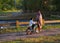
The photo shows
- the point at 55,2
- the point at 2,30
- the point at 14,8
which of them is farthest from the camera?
the point at 14,8

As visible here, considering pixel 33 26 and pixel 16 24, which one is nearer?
pixel 33 26

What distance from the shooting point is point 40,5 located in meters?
36.7

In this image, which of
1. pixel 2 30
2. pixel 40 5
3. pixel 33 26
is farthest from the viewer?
pixel 40 5

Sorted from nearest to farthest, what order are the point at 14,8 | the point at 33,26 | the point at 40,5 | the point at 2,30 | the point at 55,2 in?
the point at 33,26 → the point at 2,30 → the point at 40,5 → the point at 55,2 → the point at 14,8

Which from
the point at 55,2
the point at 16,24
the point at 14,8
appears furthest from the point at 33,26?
the point at 14,8

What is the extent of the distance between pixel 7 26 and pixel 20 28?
1232 mm

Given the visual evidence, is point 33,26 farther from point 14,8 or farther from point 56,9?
point 14,8

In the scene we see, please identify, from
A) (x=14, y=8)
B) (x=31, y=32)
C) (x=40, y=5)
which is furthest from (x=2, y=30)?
(x=14, y=8)

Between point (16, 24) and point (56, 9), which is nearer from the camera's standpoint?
point (16, 24)

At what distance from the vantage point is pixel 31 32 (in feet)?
56.1

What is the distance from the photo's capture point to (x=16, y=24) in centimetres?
1986

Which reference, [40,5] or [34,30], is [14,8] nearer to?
[40,5]

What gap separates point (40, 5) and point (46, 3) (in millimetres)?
1510

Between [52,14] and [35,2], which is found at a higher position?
[35,2]
